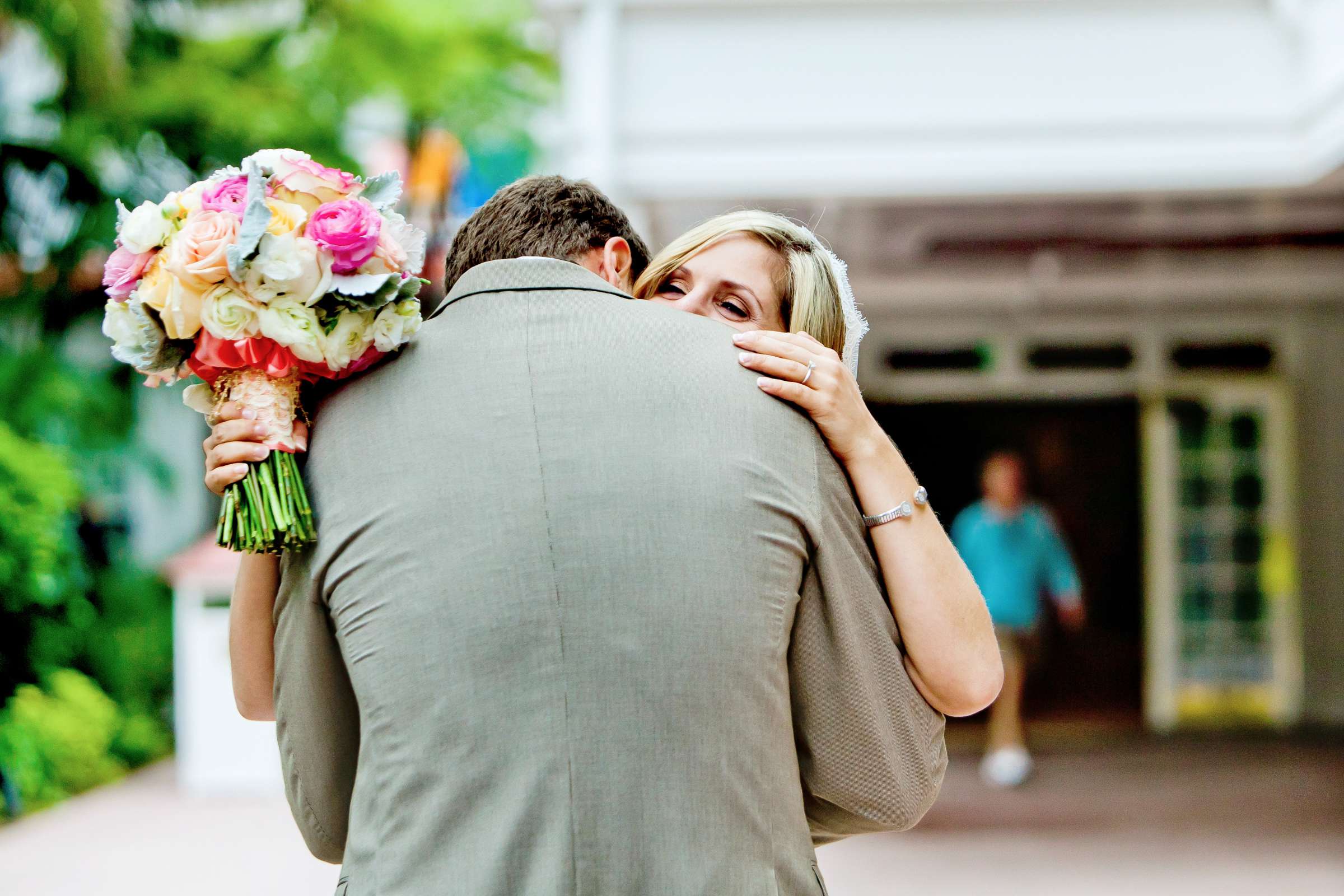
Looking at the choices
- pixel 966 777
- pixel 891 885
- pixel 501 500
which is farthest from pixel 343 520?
pixel 966 777

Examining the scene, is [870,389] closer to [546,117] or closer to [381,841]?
[546,117]

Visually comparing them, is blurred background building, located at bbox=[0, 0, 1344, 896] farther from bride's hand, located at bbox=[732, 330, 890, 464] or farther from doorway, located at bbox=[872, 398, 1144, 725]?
bride's hand, located at bbox=[732, 330, 890, 464]

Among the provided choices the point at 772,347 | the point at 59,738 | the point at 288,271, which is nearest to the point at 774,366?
the point at 772,347

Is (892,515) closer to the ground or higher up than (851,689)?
higher up

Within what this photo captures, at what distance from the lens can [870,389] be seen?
10.4 m

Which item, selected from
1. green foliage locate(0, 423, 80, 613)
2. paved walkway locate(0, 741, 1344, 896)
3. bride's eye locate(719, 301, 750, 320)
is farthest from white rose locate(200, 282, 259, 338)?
green foliage locate(0, 423, 80, 613)

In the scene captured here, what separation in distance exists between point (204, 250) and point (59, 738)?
7.31 metres

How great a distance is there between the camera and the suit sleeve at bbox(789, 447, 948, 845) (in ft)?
5.07

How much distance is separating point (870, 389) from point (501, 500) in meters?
9.18

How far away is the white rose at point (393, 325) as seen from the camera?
1523 millimetres

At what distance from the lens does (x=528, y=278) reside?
62.6 inches

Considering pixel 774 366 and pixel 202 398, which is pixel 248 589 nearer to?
pixel 202 398

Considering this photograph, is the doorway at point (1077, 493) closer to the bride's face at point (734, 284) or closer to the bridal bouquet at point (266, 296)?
the bride's face at point (734, 284)

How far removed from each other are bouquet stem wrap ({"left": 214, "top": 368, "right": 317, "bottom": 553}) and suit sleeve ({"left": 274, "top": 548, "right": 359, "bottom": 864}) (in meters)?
0.06
